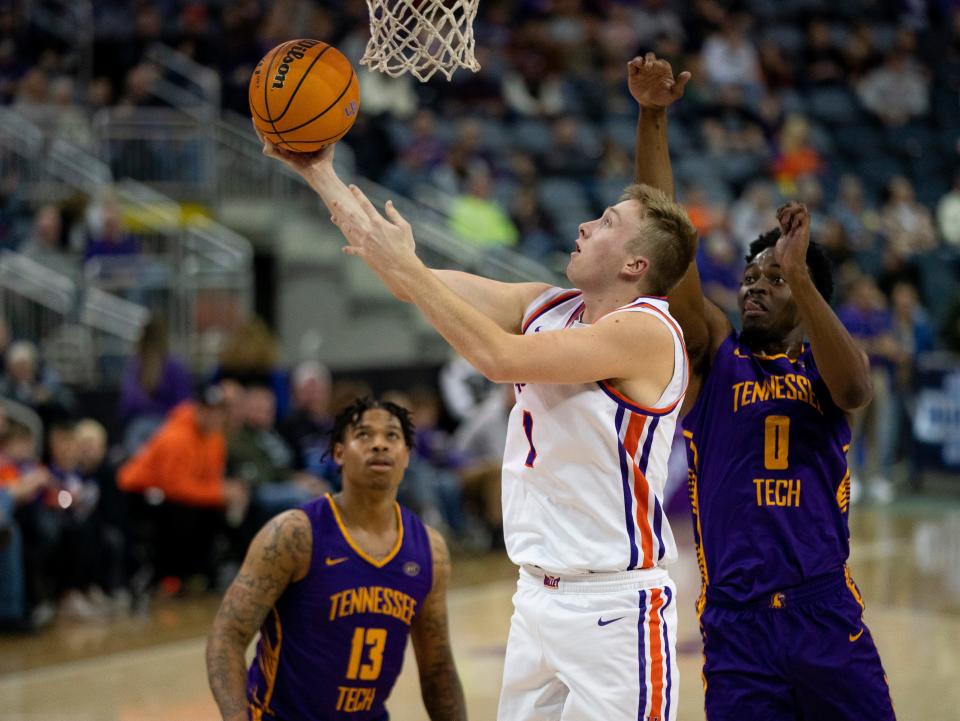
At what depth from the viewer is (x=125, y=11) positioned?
15.0 meters

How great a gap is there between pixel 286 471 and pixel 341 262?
197 inches

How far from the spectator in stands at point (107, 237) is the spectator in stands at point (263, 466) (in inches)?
101

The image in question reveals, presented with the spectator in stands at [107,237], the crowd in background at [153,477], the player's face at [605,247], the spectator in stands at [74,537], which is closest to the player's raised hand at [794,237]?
the player's face at [605,247]

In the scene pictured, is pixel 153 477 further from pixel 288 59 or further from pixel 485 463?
pixel 288 59

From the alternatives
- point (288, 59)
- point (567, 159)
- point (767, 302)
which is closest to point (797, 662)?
point (767, 302)

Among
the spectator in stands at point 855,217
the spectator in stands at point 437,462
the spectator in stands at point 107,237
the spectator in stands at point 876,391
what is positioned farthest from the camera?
the spectator in stands at point 855,217

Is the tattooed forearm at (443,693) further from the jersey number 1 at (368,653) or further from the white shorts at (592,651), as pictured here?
the white shorts at (592,651)

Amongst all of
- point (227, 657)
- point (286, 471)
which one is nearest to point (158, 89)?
point (286, 471)

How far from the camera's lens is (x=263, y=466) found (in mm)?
9086

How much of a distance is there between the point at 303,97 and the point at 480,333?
84cm

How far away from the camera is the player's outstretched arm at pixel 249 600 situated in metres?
4.14

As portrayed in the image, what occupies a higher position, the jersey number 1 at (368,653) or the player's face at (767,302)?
the player's face at (767,302)

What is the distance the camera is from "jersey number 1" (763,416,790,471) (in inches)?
159

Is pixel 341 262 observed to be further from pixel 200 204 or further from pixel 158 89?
pixel 158 89
